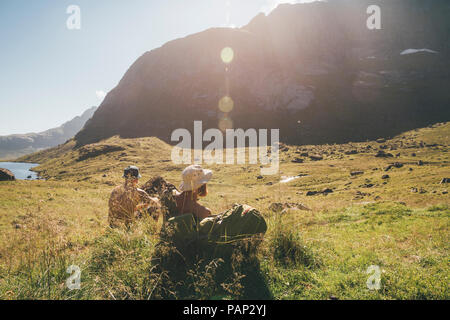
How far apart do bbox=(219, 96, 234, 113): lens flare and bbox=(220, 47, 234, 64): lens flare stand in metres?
39.1

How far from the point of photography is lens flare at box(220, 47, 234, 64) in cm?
19188

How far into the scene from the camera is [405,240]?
809cm

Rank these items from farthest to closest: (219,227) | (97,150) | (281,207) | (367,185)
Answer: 1. (97,150)
2. (367,185)
3. (281,207)
4. (219,227)

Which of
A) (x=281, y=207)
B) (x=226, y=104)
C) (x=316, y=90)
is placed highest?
(x=316, y=90)

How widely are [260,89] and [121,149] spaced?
4412 inches

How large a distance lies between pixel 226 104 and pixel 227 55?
174ft

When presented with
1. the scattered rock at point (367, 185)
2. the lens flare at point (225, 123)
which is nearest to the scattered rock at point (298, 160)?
the scattered rock at point (367, 185)

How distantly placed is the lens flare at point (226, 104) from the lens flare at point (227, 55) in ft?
128

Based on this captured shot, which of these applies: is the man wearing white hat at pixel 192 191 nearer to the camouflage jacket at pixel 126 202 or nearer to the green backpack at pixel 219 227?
the green backpack at pixel 219 227

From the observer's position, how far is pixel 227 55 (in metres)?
195

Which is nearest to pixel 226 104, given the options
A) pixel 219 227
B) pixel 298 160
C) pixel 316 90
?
pixel 316 90

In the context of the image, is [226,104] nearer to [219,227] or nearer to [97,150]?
[97,150]
